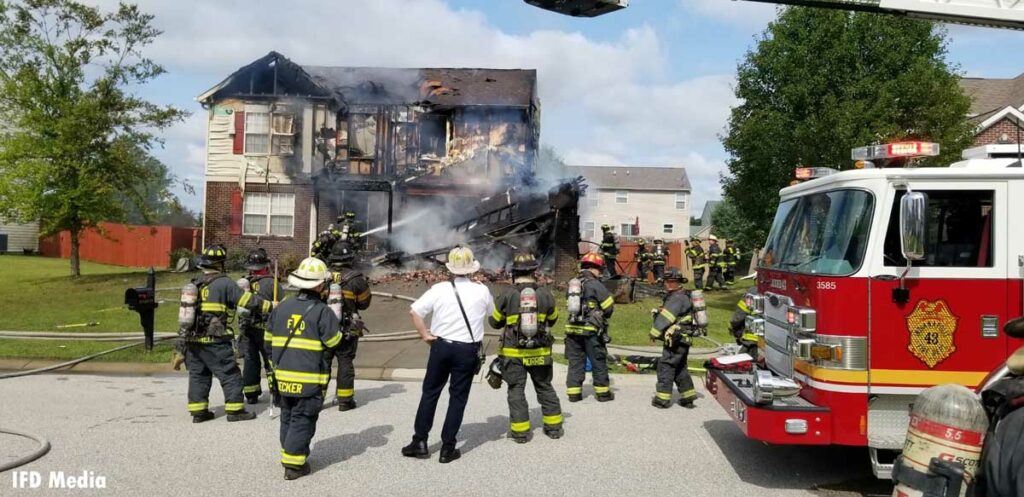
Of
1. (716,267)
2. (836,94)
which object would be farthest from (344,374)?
(716,267)

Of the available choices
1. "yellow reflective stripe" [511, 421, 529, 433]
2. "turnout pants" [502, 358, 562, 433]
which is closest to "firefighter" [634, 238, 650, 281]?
"turnout pants" [502, 358, 562, 433]

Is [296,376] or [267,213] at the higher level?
[267,213]

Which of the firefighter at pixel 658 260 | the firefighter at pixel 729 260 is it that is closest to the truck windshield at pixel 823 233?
the firefighter at pixel 658 260

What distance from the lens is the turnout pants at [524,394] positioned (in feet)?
20.9

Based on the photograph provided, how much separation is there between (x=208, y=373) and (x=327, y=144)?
16091 mm

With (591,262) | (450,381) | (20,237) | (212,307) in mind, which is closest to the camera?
(450,381)

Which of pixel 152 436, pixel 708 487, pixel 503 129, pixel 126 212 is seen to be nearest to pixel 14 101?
pixel 126 212

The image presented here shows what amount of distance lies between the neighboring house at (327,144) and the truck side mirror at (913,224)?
17.2 m

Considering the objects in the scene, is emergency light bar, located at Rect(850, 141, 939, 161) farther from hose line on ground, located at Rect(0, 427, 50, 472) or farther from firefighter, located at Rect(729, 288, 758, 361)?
hose line on ground, located at Rect(0, 427, 50, 472)

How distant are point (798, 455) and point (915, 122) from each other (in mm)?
10929

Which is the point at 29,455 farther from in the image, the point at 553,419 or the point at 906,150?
the point at 906,150

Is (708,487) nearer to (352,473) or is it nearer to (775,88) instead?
(352,473)

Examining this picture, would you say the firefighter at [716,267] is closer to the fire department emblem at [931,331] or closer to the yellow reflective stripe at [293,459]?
the fire department emblem at [931,331]

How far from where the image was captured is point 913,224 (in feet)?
14.7
